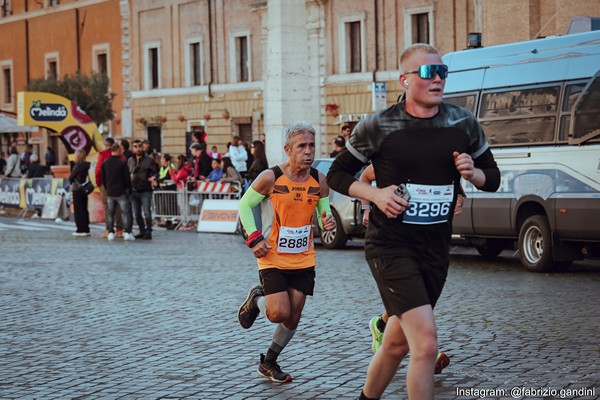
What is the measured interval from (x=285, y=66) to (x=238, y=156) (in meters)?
2.82

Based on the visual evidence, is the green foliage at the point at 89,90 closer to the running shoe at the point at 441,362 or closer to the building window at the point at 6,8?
the building window at the point at 6,8

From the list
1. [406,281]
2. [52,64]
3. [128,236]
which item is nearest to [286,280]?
[406,281]

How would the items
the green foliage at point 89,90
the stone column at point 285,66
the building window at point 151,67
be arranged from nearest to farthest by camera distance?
the stone column at point 285,66
the green foliage at point 89,90
the building window at point 151,67

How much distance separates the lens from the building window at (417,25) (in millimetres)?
44344

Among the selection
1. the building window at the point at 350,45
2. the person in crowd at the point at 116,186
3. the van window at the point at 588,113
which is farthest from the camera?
the building window at the point at 350,45

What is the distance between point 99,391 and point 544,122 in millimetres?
9814

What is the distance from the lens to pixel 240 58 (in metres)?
53.1

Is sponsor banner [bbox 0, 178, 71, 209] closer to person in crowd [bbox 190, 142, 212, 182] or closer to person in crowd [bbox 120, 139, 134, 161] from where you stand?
person in crowd [bbox 120, 139, 134, 161]

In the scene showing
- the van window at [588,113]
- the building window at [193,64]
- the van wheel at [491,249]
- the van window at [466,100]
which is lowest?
the van wheel at [491,249]

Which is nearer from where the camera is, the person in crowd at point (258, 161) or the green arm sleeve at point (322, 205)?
the green arm sleeve at point (322, 205)

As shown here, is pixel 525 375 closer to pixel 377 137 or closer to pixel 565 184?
pixel 377 137

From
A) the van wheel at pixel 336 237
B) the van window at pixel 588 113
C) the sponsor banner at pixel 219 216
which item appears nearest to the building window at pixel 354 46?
the sponsor banner at pixel 219 216

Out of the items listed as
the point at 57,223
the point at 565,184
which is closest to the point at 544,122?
the point at 565,184

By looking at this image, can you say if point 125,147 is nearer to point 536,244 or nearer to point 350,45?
point 536,244
